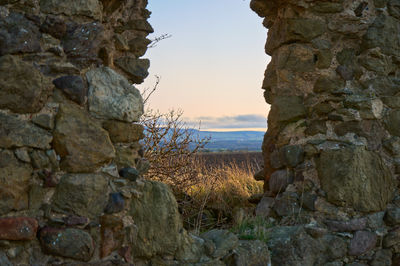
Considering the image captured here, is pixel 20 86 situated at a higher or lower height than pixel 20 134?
higher

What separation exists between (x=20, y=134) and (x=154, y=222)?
0.77 meters

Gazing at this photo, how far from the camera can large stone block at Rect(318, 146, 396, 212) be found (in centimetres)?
296

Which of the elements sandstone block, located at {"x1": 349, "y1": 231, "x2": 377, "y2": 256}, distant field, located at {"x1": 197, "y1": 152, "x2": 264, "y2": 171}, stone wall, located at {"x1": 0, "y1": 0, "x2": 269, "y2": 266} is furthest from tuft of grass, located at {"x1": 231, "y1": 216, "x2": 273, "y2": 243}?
distant field, located at {"x1": 197, "y1": 152, "x2": 264, "y2": 171}

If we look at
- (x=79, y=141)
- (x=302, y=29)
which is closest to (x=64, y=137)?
(x=79, y=141)

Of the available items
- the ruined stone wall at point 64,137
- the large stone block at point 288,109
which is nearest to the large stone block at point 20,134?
the ruined stone wall at point 64,137

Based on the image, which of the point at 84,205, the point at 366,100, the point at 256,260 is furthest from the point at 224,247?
the point at 366,100

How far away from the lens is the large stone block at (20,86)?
6.04 ft

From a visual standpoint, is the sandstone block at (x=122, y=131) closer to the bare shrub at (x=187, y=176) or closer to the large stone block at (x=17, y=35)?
the large stone block at (x=17, y=35)

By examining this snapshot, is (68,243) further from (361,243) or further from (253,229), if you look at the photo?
(361,243)

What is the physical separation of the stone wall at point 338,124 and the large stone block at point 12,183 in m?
1.84

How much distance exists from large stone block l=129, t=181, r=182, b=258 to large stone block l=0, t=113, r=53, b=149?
1.77ft

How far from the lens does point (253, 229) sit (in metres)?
2.83

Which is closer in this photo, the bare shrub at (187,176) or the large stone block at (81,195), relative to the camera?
the large stone block at (81,195)

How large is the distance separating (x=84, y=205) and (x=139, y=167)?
0.40m
